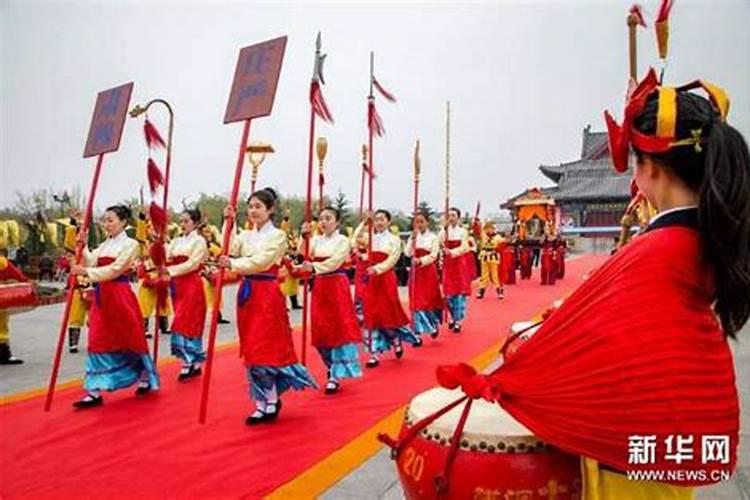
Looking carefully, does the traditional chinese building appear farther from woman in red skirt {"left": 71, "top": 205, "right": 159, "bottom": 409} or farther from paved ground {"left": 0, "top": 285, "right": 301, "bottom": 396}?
woman in red skirt {"left": 71, "top": 205, "right": 159, "bottom": 409}

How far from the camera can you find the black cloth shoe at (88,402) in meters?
4.30

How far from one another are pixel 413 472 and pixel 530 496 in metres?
0.27

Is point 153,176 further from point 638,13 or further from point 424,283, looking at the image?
point 638,13

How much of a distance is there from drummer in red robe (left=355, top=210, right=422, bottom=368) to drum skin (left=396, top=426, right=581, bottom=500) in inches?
165

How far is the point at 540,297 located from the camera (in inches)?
484

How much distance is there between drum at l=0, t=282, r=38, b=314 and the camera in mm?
5484

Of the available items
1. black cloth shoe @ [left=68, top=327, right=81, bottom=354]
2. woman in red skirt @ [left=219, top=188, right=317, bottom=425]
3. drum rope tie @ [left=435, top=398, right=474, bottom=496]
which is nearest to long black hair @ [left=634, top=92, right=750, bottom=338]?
drum rope tie @ [left=435, top=398, right=474, bottom=496]

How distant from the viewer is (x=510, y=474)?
1.47 metres

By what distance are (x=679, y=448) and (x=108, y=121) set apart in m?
4.41

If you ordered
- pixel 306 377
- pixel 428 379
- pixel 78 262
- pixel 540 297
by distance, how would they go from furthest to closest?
pixel 540 297, pixel 428 379, pixel 78 262, pixel 306 377

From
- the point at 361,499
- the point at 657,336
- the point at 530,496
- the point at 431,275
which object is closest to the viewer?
the point at 657,336

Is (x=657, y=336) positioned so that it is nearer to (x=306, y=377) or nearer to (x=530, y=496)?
(x=530, y=496)

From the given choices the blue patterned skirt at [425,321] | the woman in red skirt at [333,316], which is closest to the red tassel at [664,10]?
the woman in red skirt at [333,316]

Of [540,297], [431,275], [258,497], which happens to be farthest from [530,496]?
[540,297]
